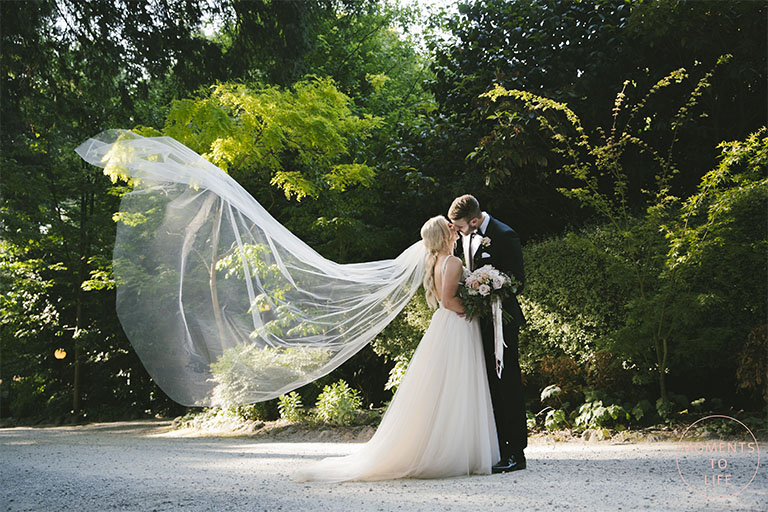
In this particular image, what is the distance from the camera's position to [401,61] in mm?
20266

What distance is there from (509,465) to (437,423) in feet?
2.26

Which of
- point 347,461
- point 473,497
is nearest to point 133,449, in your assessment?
point 347,461

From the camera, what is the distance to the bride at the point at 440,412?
473cm

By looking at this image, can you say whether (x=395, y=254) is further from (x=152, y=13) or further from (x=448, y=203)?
(x=152, y=13)

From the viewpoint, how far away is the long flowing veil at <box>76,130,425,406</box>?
200 inches

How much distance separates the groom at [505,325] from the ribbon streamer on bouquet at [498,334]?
8 centimetres

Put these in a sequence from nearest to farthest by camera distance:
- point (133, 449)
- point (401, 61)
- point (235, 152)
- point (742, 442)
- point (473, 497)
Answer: point (473, 497) → point (742, 442) → point (133, 449) → point (235, 152) → point (401, 61)

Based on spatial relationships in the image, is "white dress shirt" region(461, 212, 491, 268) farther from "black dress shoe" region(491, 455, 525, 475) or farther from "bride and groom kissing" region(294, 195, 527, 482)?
"black dress shoe" region(491, 455, 525, 475)

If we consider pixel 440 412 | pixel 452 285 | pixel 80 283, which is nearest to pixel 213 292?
pixel 452 285

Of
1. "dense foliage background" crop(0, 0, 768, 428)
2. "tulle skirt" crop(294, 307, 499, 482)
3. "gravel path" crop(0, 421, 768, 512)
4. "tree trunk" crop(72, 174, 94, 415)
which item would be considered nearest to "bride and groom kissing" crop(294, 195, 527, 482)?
"tulle skirt" crop(294, 307, 499, 482)

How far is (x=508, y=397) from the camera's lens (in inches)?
198

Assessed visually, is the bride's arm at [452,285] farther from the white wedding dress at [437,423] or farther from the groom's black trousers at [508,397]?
the groom's black trousers at [508,397]

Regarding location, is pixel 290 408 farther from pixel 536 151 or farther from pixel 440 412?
pixel 440 412

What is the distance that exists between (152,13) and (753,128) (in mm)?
9068
